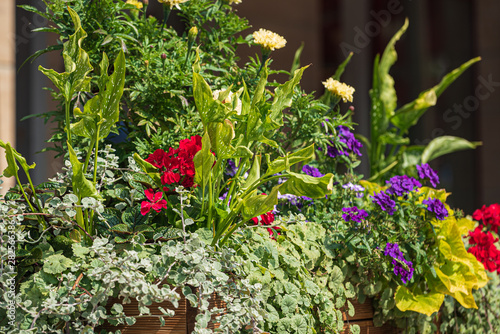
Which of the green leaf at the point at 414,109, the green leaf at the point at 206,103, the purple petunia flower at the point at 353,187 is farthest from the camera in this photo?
the green leaf at the point at 414,109

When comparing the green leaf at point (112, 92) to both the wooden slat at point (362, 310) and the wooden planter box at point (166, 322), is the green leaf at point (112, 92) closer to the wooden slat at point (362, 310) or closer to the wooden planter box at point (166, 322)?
the wooden planter box at point (166, 322)

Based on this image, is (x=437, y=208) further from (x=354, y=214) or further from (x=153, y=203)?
(x=153, y=203)

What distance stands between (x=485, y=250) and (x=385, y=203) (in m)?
0.51

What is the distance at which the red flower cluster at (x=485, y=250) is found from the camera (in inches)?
71.8

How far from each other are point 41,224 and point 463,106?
4.03 meters

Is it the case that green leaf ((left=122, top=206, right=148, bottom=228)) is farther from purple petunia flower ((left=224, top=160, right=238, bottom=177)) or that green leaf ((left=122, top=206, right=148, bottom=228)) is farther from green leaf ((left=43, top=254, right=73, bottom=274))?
purple petunia flower ((left=224, top=160, right=238, bottom=177))

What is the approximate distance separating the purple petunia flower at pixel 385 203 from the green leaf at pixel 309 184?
37cm

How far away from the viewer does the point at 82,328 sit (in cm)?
109

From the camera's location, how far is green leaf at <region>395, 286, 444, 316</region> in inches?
60.1

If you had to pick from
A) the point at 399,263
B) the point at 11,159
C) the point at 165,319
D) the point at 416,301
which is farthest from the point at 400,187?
the point at 11,159

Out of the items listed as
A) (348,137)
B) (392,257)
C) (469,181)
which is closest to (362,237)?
(392,257)

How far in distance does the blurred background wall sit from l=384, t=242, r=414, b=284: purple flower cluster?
7.91 ft

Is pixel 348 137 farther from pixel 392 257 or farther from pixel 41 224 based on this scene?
pixel 41 224

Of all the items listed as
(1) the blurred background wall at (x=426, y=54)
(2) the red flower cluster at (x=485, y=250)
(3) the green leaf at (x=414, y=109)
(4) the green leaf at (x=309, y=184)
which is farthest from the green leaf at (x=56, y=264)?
(1) the blurred background wall at (x=426, y=54)
